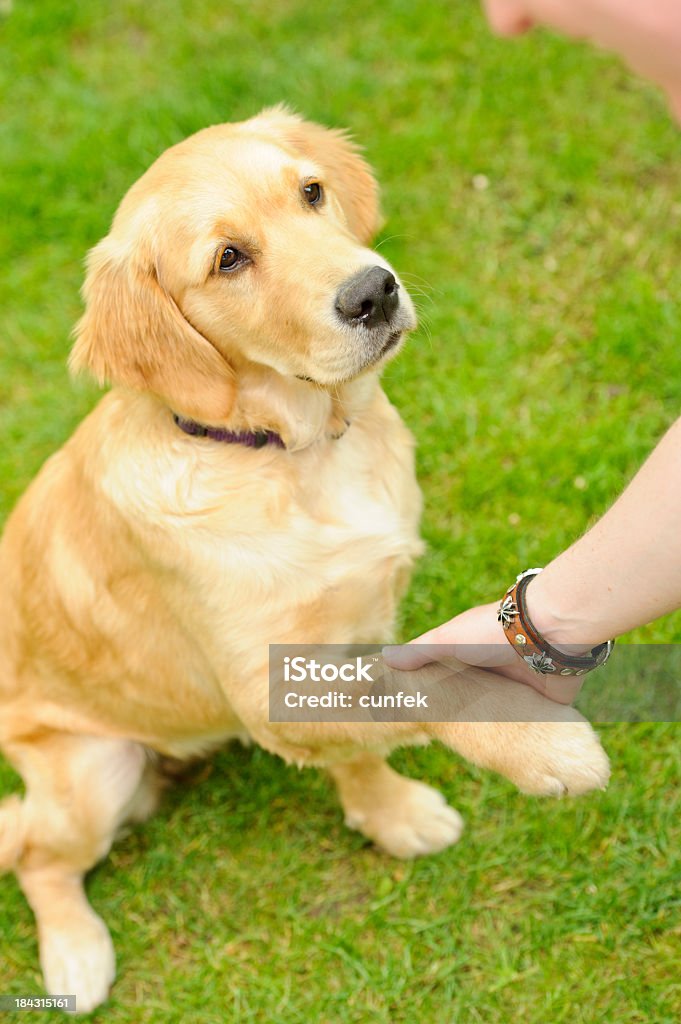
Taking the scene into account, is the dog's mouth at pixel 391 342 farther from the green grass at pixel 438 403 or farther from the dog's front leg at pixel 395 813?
the dog's front leg at pixel 395 813

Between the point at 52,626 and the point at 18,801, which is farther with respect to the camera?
the point at 18,801

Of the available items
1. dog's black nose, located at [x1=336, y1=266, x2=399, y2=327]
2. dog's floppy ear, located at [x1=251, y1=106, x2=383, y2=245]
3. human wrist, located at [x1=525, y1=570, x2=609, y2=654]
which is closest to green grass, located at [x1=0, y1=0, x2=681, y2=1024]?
dog's floppy ear, located at [x1=251, y1=106, x2=383, y2=245]

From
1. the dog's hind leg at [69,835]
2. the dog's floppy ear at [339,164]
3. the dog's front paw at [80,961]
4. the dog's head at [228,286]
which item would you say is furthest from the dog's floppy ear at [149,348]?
the dog's front paw at [80,961]

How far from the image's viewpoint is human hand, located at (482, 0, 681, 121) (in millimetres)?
2020

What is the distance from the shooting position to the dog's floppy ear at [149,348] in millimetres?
2572

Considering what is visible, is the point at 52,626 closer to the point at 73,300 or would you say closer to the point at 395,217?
the point at 73,300

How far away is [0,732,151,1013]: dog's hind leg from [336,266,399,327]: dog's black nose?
1.59m

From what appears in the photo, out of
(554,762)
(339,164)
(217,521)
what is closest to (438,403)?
(339,164)

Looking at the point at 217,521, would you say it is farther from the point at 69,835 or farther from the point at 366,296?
the point at 69,835

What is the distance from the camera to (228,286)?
2551 mm

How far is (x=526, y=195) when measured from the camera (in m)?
4.57

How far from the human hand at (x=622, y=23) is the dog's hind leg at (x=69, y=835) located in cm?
234

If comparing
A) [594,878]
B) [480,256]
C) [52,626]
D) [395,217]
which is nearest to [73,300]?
[395,217]

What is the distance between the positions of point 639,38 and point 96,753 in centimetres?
246
